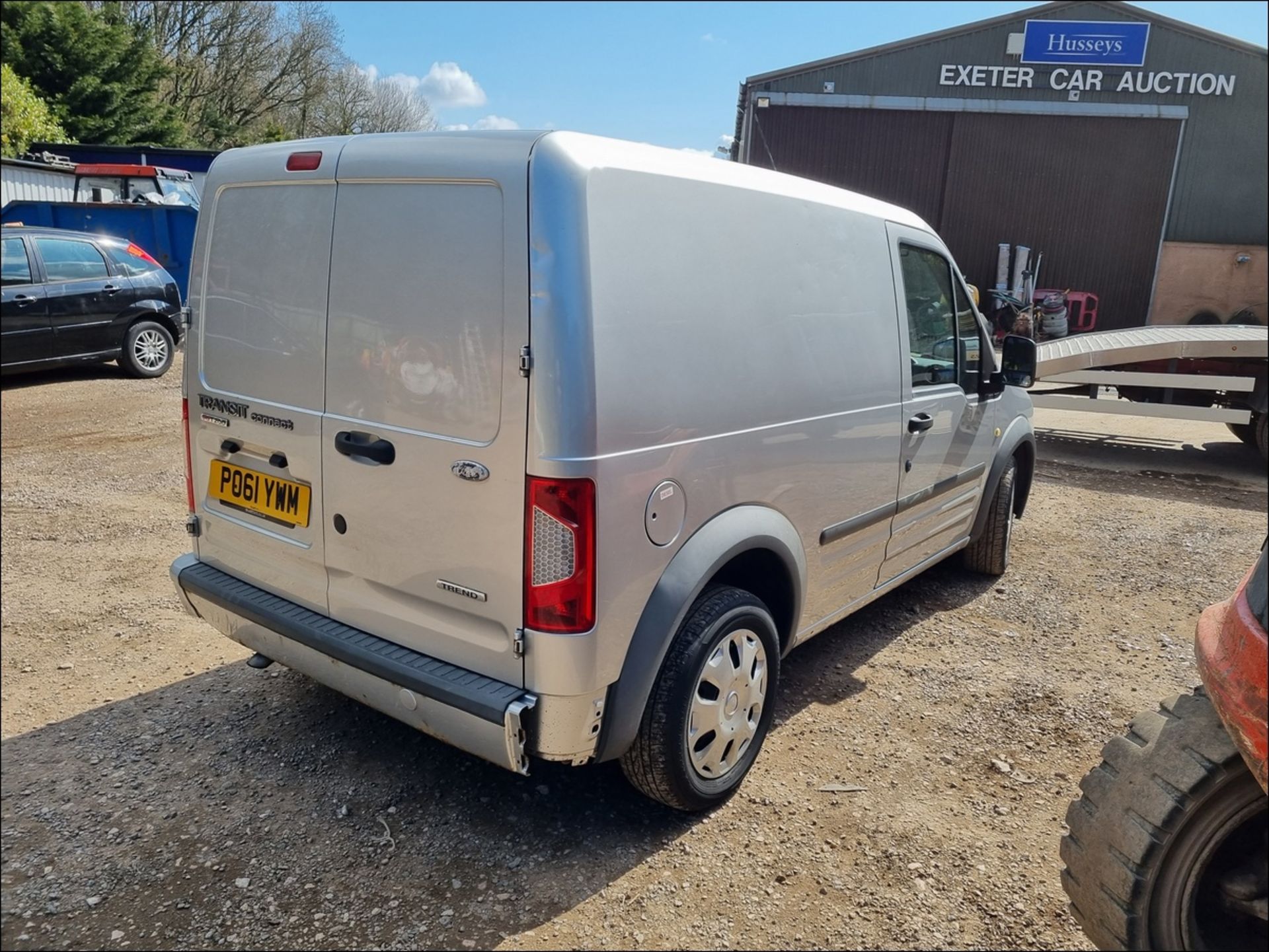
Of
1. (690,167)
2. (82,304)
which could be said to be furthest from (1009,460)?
(82,304)

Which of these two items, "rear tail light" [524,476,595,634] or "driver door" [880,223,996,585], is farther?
"driver door" [880,223,996,585]

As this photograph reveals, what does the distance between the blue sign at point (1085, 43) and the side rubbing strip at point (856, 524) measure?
19.2 metres

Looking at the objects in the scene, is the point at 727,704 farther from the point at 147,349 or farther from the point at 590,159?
the point at 147,349

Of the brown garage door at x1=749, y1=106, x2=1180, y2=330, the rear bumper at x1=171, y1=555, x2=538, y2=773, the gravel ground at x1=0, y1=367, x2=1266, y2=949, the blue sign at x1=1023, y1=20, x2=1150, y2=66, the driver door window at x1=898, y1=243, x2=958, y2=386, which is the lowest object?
the gravel ground at x1=0, y1=367, x2=1266, y2=949

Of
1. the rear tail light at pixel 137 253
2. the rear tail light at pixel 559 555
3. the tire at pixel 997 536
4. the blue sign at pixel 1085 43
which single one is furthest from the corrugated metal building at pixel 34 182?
the blue sign at pixel 1085 43

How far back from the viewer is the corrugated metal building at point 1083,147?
18516 millimetres

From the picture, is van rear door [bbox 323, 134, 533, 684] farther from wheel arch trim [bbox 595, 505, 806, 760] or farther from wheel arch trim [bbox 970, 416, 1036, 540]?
wheel arch trim [bbox 970, 416, 1036, 540]

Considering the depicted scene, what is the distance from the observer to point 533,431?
2246 millimetres

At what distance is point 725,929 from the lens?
2408 mm

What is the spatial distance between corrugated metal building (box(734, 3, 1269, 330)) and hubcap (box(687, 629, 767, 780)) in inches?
709

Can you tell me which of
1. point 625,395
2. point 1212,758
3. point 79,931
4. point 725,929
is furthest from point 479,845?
point 1212,758

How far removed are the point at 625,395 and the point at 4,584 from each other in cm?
386

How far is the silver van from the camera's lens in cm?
228

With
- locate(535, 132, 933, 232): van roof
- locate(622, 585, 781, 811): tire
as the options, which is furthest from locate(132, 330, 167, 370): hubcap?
locate(622, 585, 781, 811): tire
